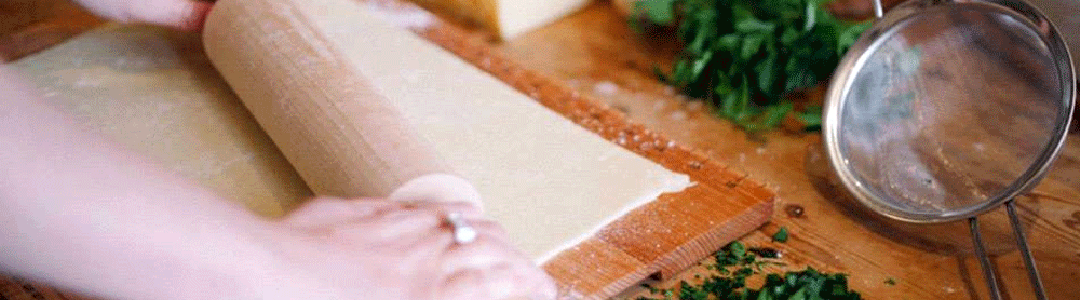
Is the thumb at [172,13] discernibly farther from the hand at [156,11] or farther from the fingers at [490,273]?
the fingers at [490,273]

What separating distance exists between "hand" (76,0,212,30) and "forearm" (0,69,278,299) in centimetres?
85

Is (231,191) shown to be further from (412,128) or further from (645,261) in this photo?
(645,261)

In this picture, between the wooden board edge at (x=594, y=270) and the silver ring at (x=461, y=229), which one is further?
the wooden board edge at (x=594, y=270)

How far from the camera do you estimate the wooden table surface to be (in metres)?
1.46

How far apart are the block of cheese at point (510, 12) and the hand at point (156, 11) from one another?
0.46 meters

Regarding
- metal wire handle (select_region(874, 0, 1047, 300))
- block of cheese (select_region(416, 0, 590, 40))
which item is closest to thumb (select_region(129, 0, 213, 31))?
block of cheese (select_region(416, 0, 590, 40))

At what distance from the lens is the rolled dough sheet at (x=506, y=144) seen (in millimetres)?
1498

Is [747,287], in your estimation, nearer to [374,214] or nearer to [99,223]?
[374,214]

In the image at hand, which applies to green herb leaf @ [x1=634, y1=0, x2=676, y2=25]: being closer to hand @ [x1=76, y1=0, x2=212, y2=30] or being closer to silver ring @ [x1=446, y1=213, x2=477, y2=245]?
hand @ [x1=76, y1=0, x2=212, y2=30]

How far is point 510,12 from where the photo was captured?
2119mm

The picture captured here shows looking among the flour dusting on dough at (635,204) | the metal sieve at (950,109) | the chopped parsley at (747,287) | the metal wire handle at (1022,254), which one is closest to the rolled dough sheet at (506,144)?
the flour dusting on dough at (635,204)

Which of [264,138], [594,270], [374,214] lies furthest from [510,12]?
[374,214]

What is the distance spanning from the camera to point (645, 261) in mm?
1436

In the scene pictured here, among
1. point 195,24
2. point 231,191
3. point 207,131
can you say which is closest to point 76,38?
point 195,24
